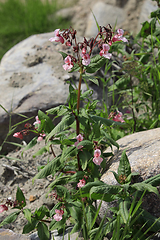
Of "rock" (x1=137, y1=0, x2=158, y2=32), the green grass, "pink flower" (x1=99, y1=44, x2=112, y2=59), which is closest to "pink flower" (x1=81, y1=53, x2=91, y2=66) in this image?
"pink flower" (x1=99, y1=44, x2=112, y2=59)

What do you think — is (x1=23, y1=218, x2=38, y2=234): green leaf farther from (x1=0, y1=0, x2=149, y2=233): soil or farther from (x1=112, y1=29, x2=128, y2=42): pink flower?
(x1=112, y1=29, x2=128, y2=42): pink flower

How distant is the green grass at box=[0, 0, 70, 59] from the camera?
5.63m

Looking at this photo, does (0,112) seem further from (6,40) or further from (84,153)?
(6,40)

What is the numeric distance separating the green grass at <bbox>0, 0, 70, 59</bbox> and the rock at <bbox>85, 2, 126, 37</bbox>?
571mm

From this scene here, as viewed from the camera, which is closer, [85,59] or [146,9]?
[85,59]

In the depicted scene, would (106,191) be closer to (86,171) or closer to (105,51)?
(86,171)

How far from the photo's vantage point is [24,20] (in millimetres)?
5832

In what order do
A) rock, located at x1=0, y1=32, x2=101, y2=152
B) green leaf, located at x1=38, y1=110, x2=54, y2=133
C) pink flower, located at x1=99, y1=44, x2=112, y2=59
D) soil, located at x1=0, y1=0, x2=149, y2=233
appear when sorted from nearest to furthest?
pink flower, located at x1=99, y1=44, x2=112, y2=59, green leaf, located at x1=38, y1=110, x2=54, y2=133, soil, located at x1=0, y1=0, x2=149, y2=233, rock, located at x1=0, y1=32, x2=101, y2=152

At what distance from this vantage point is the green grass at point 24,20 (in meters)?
5.63

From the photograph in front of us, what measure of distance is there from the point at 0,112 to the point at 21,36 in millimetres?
3058

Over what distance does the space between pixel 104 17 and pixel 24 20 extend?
1821 millimetres

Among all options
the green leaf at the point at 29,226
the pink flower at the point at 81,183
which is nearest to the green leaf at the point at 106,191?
the pink flower at the point at 81,183

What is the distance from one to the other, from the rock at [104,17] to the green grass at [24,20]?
57 centimetres

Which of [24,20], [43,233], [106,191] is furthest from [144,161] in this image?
[24,20]
